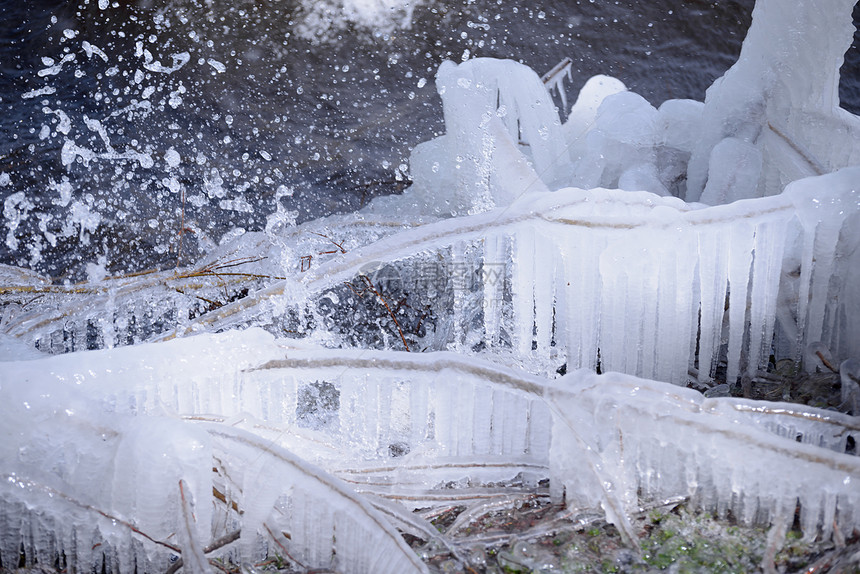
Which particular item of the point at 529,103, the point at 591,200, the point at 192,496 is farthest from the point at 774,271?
Result: the point at 192,496

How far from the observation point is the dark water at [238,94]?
3.17 metres

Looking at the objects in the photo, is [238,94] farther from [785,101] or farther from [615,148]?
[785,101]

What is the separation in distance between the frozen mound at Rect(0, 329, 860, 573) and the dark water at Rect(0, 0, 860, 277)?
1817mm

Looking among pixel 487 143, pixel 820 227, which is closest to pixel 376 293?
pixel 487 143

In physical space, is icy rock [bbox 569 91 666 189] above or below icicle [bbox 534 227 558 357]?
above

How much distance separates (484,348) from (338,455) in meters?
0.70

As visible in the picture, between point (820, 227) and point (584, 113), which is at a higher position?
point (584, 113)

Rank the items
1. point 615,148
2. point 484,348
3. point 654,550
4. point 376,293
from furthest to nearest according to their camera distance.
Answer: point 615,148, point 376,293, point 484,348, point 654,550

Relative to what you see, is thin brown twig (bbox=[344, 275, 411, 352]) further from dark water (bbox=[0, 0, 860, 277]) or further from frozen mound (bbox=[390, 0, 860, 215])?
dark water (bbox=[0, 0, 860, 277])

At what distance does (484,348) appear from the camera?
196cm

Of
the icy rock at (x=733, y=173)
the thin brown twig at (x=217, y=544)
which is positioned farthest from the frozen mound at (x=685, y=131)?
the thin brown twig at (x=217, y=544)

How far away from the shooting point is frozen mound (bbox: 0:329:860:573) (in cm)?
108

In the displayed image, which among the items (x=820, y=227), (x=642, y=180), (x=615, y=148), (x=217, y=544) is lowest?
(x=217, y=544)

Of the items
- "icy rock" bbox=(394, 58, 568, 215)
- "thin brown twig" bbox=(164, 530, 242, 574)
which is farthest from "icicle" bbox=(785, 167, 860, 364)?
"thin brown twig" bbox=(164, 530, 242, 574)
